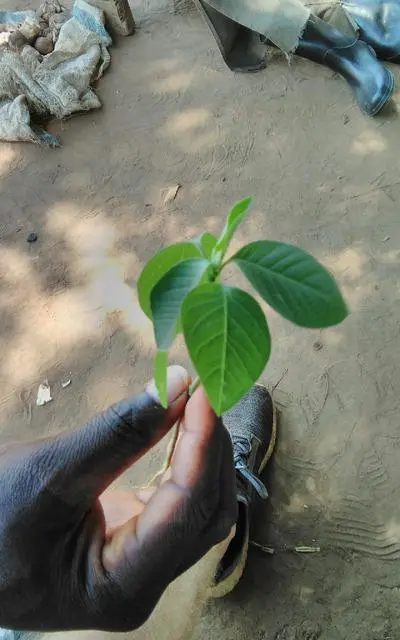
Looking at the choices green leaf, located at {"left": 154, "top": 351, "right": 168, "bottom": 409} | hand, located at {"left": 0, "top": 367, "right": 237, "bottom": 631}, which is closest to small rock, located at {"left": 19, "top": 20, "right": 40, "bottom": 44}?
hand, located at {"left": 0, "top": 367, "right": 237, "bottom": 631}

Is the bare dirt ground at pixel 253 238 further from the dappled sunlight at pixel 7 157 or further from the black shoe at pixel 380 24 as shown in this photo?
the black shoe at pixel 380 24

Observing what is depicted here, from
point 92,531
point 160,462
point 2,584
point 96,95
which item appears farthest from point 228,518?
point 96,95

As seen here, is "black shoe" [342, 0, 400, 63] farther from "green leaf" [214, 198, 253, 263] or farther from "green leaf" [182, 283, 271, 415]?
"green leaf" [182, 283, 271, 415]

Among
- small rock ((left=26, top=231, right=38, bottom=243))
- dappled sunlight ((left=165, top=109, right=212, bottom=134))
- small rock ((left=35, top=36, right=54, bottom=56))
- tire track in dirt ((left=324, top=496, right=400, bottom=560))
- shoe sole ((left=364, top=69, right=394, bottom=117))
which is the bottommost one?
tire track in dirt ((left=324, top=496, right=400, bottom=560))

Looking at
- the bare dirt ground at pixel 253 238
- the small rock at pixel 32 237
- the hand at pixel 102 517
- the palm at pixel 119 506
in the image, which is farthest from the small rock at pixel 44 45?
the hand at pixel 102 517

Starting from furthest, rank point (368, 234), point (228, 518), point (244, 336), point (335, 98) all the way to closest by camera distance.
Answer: point (335, 98) → point (368, 234) → point (228, 518) → point (244, 336)

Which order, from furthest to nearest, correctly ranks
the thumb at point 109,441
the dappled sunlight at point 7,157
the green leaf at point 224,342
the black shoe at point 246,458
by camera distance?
the dappled sunlight at point 7,157, the black shoe at point 246,458, the thumb at point 109,441, the green leaf at point 224,342

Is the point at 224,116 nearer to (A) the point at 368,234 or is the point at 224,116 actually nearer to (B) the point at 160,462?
(A) the point at 368,234
